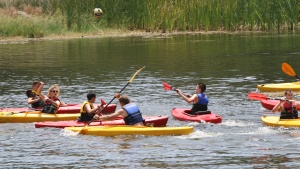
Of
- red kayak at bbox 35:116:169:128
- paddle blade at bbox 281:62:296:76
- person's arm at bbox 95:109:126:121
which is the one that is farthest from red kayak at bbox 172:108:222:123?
paddle blade at bbox 281:62:296:76

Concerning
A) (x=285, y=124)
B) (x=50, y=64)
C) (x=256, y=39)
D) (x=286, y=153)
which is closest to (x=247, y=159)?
(x=286, y=153)

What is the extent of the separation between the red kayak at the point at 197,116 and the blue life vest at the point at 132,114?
1.89 metres

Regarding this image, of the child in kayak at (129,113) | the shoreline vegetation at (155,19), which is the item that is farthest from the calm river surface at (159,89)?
the shoreline vegetation at (155,19)

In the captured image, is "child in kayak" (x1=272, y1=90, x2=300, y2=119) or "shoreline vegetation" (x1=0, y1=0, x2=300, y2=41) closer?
"child in kayak" (x1=272, y1=90, x2=300, y2=119)

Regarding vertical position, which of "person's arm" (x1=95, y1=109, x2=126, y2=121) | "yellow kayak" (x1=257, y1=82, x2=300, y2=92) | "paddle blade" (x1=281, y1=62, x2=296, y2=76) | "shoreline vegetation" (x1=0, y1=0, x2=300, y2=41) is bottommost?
"yellow kayak" (x1=257, y1=82, x2=300, y2=92)

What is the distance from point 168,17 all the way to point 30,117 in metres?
26.9

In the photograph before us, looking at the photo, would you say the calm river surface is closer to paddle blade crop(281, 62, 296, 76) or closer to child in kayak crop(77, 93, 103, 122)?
child in kayak crop(77, 93, 103, 122)

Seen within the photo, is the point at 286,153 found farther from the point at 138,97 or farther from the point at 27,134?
the point at 138,97

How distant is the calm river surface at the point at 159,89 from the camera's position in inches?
563

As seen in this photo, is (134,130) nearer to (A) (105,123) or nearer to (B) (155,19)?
(A) (105,123)

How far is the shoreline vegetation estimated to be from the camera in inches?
1716

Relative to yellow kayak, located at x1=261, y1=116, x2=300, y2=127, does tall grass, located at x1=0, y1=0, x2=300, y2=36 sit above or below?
above

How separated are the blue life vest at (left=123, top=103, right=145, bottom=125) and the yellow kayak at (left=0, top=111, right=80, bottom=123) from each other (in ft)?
8.52

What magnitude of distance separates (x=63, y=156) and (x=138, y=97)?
8201 mm
